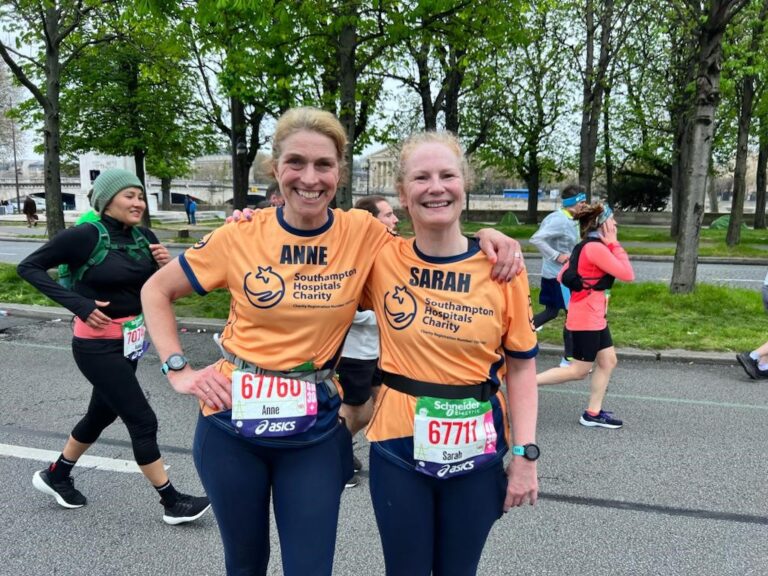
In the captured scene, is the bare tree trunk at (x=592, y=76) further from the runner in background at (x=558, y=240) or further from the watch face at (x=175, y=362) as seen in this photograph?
the watch face at (x=175, y=362)

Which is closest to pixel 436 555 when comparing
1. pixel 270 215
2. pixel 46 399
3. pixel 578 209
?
pixel 270 215

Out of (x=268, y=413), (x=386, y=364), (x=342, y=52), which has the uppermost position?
(x=342, y=52)

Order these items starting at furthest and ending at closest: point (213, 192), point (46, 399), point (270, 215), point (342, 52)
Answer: point (213, 192)
point (342, 52)
point (46, 399)
point (270, 215)

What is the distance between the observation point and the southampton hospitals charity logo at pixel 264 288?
191cm

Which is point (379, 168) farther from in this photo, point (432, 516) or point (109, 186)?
point (432, 516)

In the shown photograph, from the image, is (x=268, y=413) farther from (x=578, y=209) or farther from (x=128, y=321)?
(x=578, y=209)

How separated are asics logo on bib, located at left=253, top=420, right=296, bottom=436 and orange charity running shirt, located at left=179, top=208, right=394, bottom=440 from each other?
0.11 meters

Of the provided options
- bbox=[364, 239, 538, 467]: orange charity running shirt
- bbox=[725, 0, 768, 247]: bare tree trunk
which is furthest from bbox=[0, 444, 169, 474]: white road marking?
bbox=[725, 0, 768, 247]: bare tree trunk

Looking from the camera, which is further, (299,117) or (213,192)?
(213,192)

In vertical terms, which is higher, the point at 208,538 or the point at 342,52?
the point at 342,52

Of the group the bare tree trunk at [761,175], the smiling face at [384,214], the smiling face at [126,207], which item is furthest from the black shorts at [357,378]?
the bare tree trunk at [761,175]

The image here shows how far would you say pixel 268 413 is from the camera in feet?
6.19

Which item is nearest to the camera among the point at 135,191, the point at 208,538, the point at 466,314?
the point at 466,314

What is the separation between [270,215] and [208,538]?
2.01 meters
